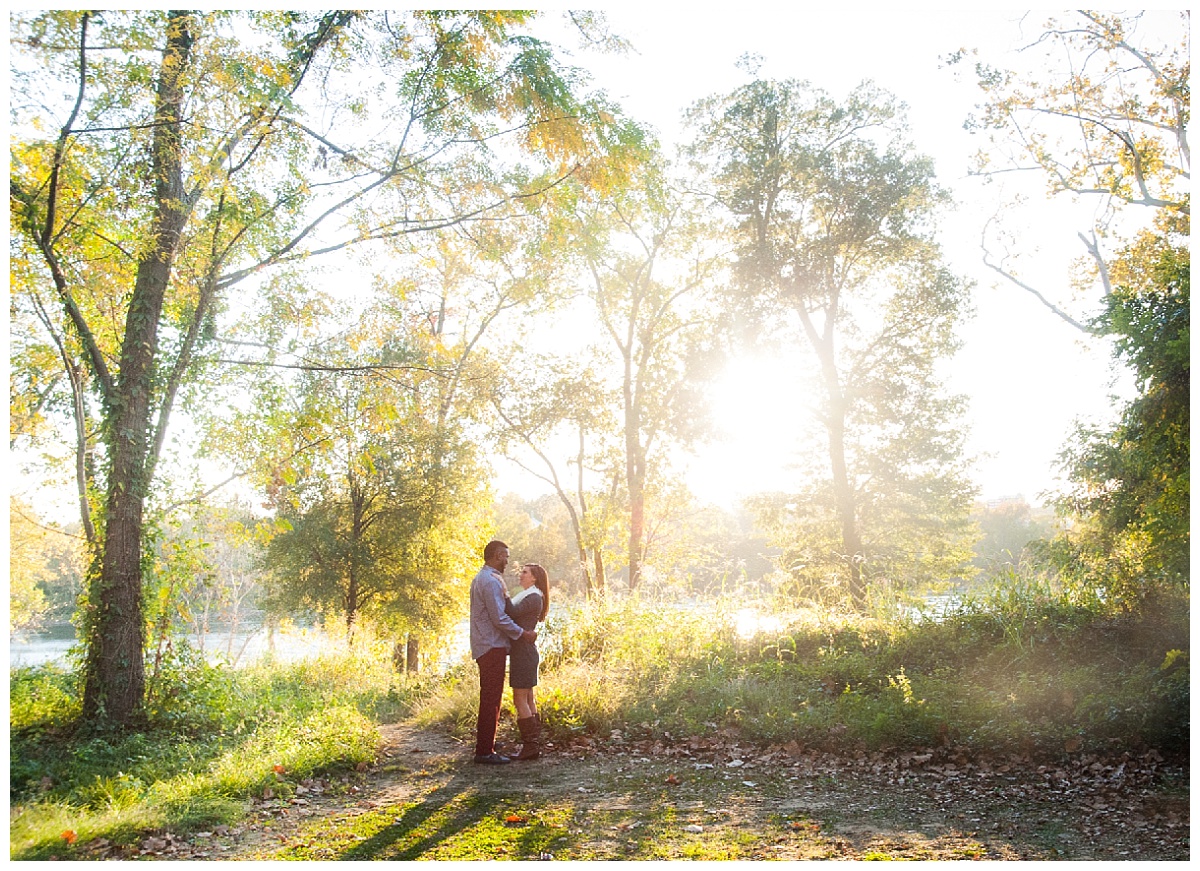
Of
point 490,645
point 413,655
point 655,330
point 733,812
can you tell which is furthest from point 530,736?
point 655,330

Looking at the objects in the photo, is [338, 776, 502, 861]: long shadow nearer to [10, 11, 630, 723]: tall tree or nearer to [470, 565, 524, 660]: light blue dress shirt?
[470, 565, 524, 660]: light blue dress shirt

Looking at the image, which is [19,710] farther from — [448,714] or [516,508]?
[516,508]

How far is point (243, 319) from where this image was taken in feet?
26.9

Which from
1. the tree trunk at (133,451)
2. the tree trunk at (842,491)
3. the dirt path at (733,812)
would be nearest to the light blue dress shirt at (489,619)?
the dirt path at (733,812)

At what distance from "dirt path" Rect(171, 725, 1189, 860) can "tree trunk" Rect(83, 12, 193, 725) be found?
2379mm

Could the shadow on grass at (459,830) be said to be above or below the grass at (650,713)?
below

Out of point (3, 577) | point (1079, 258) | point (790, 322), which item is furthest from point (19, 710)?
point (790, 322)

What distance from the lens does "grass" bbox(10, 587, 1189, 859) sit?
4.01 m

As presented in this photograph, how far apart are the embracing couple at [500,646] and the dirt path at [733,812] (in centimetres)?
25

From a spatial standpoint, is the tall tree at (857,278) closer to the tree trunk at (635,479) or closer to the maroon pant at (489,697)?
the tree trunk at (635,479)

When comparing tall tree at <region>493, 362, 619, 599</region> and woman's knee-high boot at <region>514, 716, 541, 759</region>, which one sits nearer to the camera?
woman's knee-high boot at <region>514, 716, 541, 759</region>

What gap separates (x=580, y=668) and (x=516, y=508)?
722 inches

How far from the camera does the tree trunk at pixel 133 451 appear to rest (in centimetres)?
604

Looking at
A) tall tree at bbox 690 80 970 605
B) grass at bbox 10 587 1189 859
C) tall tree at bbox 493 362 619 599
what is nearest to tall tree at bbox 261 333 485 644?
tall tree at bbox 493 362 619 599
